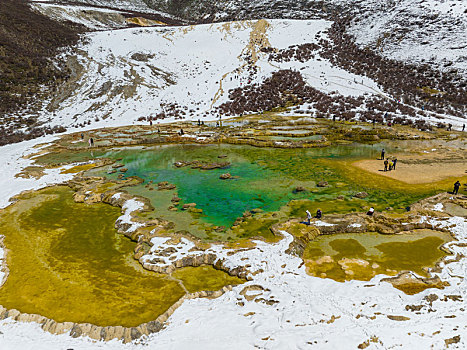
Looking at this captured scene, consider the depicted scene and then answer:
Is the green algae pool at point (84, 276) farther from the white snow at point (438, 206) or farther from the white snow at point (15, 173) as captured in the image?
the white snow at point (438, 206)

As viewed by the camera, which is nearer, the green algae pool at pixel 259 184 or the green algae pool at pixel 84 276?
the green algae pool at pixel 84 276

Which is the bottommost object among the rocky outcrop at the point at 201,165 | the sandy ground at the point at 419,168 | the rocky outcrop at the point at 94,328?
the rocky outcrop at the point at 94,328

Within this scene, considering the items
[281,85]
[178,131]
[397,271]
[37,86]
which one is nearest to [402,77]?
[281,85]

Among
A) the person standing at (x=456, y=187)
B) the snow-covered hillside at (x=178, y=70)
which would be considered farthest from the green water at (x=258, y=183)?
the snow-covered hillside at (x=178, y=70)

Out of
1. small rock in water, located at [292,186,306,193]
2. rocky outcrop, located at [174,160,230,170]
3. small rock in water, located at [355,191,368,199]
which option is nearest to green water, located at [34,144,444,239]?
small rock in water, located at [355,191,368,199]

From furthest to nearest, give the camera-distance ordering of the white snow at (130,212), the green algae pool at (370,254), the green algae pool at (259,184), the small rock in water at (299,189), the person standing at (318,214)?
the small rock in water at (299,189), the green algae pool at (259,184), the white snow at (130,212), the person standing at (318,214), the green algae pool at (370,254)

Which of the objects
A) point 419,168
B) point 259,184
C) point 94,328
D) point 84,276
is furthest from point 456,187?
point 84,276

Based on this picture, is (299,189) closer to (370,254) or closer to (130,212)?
(370,254)

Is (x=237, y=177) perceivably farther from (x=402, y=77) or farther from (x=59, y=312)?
(x=402, y=77)
